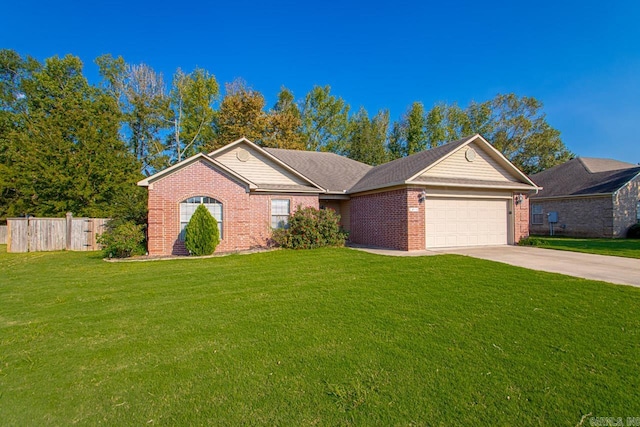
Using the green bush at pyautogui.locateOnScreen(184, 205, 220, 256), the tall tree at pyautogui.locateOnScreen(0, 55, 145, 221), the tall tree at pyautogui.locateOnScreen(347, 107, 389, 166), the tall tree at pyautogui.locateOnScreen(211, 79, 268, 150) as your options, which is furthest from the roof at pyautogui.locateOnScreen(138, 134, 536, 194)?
the tall tree at pyautogui.locateOnScreen(347, 107, 389, 166)

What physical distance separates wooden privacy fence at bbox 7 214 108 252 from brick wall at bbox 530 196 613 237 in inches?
1094

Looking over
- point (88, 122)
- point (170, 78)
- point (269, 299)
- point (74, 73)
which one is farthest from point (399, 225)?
point (74, 73)

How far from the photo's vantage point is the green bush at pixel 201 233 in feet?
38.4

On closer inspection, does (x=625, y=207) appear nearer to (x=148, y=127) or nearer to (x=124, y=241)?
(x=124, y=241)

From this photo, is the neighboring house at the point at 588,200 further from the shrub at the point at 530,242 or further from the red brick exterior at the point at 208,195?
the red brick exterior at the point at 208,195

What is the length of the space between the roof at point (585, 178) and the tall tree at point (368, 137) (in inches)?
565

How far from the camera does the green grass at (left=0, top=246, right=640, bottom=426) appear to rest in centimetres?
279

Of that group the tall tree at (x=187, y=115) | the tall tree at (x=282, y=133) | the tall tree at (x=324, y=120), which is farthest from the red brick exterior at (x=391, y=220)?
the tall tree at (x=187, y=115)

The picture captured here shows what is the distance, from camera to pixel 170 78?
29828 millimetres

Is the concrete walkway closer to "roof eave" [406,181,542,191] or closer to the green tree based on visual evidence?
"roof eave" [406,181,542,191]

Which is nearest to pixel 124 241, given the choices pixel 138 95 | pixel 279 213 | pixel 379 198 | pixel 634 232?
pixel 279 213

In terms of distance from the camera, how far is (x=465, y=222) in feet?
45.0

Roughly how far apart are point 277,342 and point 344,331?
95 centimetres

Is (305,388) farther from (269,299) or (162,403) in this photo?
(269,299)
